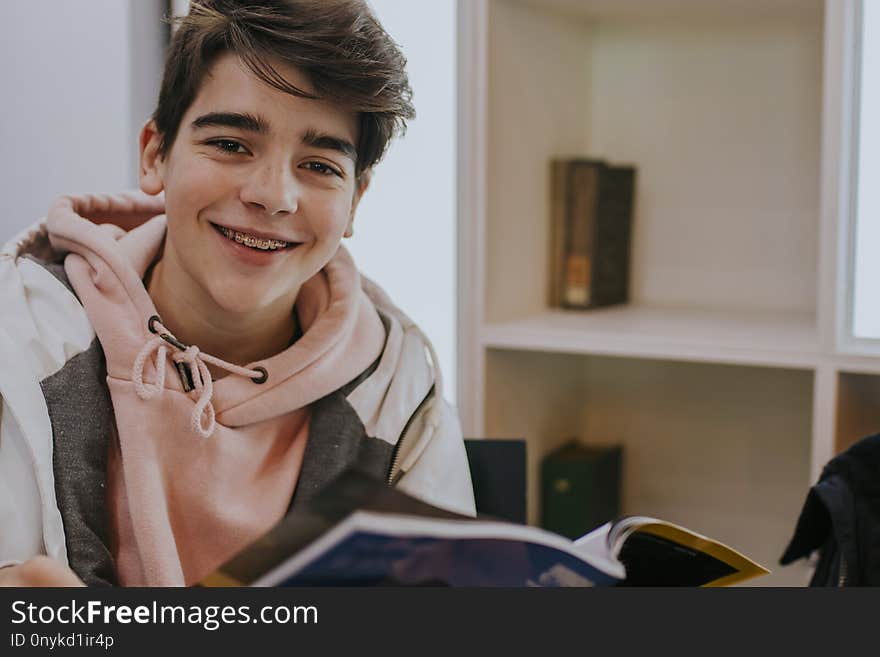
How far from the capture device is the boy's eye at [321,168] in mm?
1124

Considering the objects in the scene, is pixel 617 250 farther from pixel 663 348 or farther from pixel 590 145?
pixel 663 348

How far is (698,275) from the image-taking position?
2033 millimetres

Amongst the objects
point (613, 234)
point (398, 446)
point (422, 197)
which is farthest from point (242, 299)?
point (613, 234)

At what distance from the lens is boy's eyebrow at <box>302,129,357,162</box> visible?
3.59 ft

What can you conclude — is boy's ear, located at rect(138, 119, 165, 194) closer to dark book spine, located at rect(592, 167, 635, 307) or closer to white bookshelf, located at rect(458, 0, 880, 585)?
white bookshelf, located at rect(458, 0, 880, 585)

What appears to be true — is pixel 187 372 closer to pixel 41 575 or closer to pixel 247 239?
pixel 247 239

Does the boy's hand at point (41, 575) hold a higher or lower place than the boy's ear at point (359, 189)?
lower

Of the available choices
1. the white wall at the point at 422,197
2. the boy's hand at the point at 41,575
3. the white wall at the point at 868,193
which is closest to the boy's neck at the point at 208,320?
the boy's hand at the point at 41,575

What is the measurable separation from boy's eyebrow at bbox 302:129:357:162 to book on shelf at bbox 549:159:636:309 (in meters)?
0.84

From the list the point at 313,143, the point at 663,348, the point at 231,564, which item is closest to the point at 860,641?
the point at 231,564

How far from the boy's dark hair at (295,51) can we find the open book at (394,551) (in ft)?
1.95

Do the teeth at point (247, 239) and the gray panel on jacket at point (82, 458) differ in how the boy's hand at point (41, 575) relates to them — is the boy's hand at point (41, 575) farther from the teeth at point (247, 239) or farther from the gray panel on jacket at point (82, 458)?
the teeth at point (247, 239)

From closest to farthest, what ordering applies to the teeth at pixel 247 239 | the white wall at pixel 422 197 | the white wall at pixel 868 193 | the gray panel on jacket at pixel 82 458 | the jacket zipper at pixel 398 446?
1. the gray panel on jacket at pixel 82 458
2. the teeth at pixel 247 239
3. the jacket zipper at pixel 398 446
4. the white wall at pixel 868 193
5. the white wall at pixel 422 197

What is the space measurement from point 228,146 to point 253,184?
6cm
